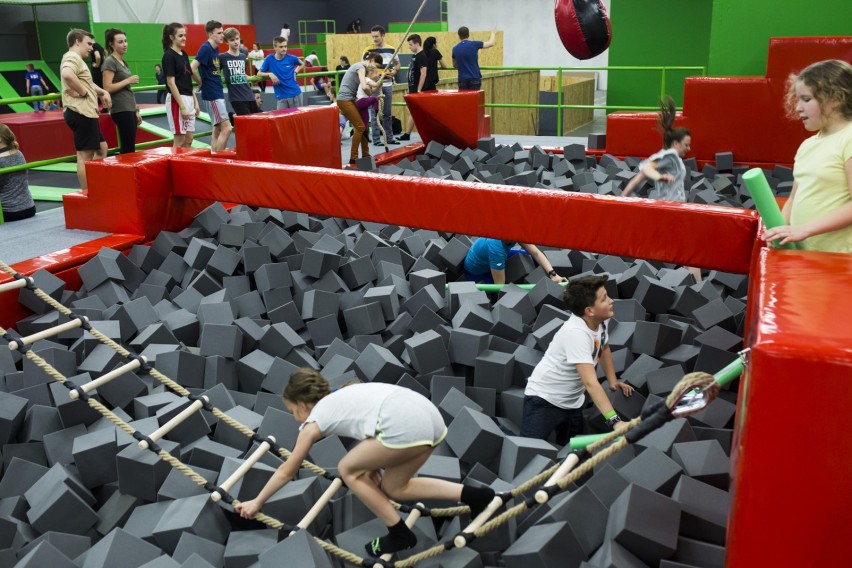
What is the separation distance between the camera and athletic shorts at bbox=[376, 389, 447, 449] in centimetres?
246

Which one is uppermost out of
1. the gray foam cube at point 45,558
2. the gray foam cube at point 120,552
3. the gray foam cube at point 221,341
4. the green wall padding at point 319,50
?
the green wall padding at point 319,50

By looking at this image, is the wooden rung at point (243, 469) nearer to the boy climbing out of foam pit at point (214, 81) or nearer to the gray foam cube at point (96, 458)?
the gray foam cube at point (96, 458)

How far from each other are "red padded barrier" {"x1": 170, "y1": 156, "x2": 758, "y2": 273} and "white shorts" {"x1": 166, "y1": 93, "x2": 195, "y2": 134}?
1580mm

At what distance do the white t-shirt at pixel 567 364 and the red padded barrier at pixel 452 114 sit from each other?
19.9ft

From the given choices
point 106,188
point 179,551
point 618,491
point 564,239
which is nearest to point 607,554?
point 618,491

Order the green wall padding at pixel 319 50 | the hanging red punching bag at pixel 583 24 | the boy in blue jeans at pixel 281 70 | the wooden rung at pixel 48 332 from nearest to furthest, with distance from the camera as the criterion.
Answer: the wooden rung at pixel 48 332
the hanging red punching bag at pixel 583 24
the boy in blue jeans at pixel 281 70
the green wall padding at pixel 319 50

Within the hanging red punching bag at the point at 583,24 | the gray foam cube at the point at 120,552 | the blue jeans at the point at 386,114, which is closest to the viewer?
the gray foam cube at the point at 120,552

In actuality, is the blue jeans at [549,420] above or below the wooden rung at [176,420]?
below

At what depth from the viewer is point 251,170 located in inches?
204

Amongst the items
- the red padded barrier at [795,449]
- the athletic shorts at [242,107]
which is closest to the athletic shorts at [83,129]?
the athletic shorts at [242,107]

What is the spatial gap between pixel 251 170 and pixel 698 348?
309cm

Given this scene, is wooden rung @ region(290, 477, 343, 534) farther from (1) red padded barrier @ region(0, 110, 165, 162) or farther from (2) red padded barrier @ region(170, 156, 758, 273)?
(1) red padded barrier @ region(0, 110, 165, 162)

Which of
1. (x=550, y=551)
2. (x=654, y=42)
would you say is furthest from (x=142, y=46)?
(x=550, y=551)

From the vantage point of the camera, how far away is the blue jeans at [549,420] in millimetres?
3236
